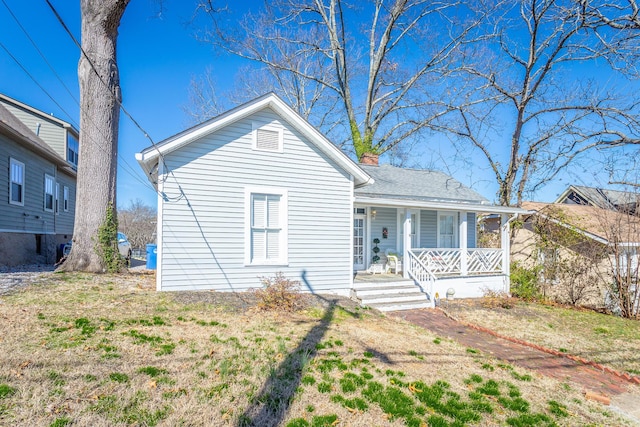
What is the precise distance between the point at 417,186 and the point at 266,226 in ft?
26.0

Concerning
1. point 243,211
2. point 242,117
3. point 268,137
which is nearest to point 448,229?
point 268,137

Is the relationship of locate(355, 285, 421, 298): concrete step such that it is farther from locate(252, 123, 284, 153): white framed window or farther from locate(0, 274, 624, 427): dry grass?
locate(252, 123, 284, 153): white framed window

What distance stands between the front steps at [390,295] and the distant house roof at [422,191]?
2.48m

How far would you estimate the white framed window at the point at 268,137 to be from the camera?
30.9 feet

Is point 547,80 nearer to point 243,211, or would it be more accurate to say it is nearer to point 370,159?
point 370,159

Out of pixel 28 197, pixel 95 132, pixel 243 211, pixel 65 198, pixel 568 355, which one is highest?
pixel 95 132

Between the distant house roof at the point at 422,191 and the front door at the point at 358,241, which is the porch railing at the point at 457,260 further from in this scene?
the front door at the point at 358,241

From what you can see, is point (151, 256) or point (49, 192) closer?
point (151, 256)

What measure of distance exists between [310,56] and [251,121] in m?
15.0

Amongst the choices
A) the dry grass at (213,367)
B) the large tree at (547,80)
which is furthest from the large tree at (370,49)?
the dry grass at (213,367)

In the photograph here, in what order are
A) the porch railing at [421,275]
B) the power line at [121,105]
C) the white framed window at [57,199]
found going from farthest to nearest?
1. the white framed window at [57,199]
2. the porch railing at [421,275]
3. the power line at [121,105]

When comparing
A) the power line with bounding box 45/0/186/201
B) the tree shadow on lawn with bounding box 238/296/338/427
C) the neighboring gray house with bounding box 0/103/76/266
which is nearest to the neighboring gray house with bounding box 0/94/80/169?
the neighboring gray house with bounding box 0/103/76/266

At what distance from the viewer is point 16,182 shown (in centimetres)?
1298

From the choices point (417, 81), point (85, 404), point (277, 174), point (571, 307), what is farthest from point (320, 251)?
point (417, 81)
